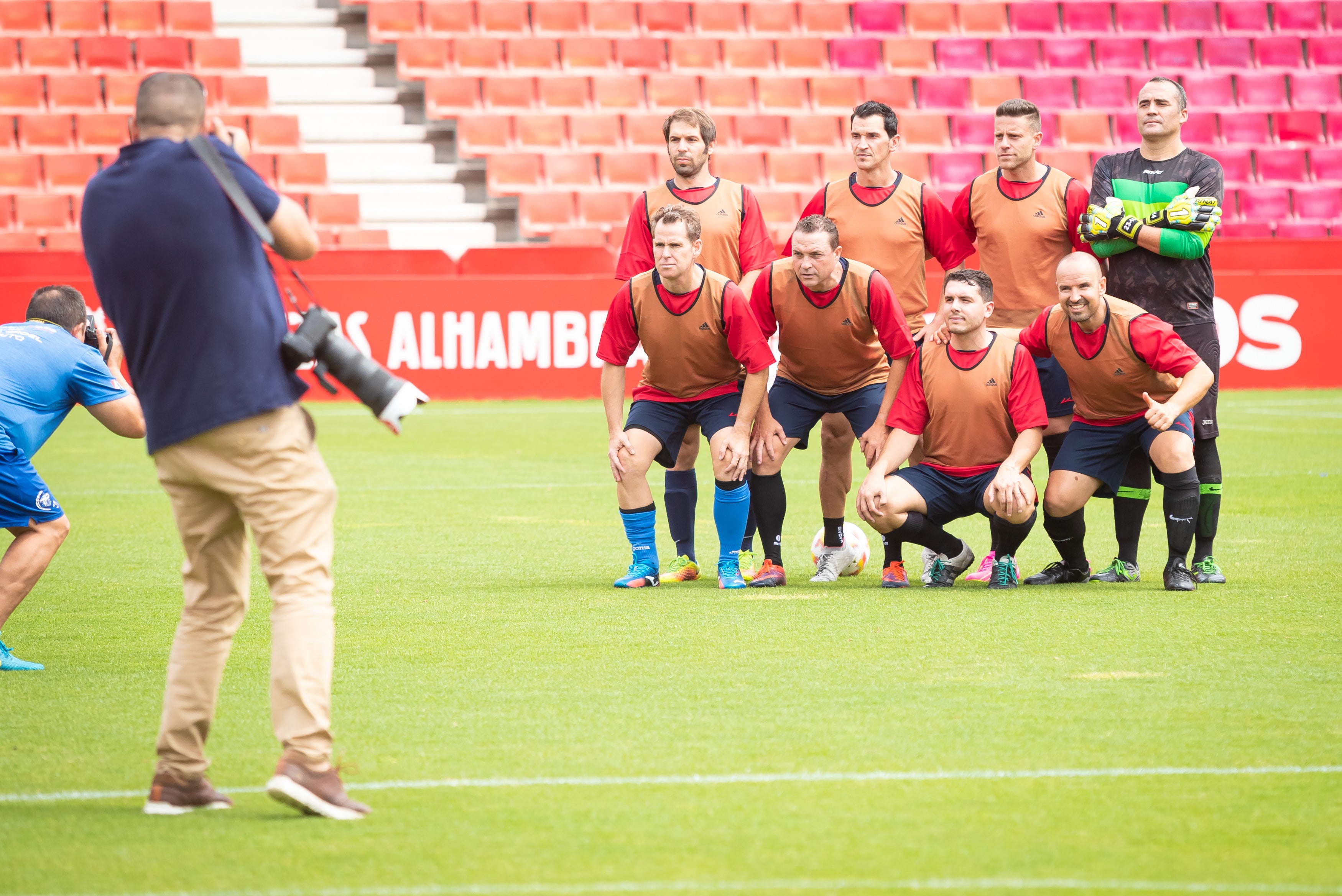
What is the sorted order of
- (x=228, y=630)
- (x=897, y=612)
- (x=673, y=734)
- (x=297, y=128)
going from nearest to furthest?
(x=228, y=630) < (x=673, y=734) < (x=897, y=612) < (x=297, y=128)

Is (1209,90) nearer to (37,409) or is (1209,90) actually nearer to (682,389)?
(682,389)

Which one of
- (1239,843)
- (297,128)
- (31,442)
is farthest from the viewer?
(297,128)

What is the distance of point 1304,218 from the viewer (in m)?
20.5

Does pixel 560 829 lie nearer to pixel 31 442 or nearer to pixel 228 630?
pixel 228 630

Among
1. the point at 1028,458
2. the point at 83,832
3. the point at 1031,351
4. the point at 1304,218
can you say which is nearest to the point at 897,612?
the point at 1028,458

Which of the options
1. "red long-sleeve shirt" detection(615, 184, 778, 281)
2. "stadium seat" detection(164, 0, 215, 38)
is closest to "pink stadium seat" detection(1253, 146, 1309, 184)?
"stadium seat" detection(164, 0, 215, 38)

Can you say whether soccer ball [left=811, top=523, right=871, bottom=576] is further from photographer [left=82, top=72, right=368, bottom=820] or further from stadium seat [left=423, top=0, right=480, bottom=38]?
stadium seat [left=423, top=0, right=480, bottom=38]

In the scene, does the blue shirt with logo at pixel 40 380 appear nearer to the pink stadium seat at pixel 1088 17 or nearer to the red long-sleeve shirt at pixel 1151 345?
the red long-sleeve shirt at pixel 1151 345

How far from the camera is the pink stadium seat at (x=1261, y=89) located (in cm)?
2164

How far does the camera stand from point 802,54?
2150 centimetres

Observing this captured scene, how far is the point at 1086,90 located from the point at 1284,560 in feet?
49.5

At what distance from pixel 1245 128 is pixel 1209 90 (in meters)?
0.73

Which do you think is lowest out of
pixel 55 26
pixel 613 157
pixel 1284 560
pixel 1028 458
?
pixel 1284 560

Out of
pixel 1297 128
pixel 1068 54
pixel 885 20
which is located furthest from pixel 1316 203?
pixel 885 20
